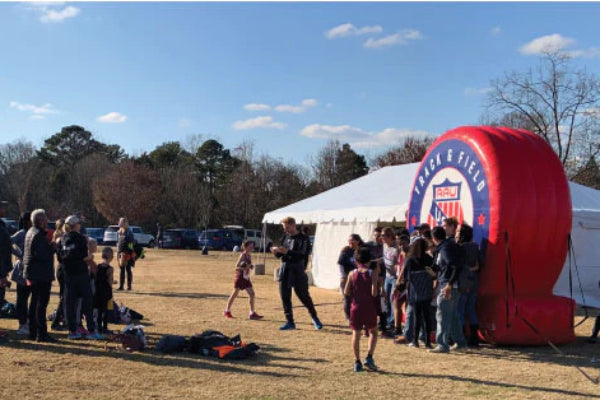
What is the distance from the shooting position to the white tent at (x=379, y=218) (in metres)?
14.1

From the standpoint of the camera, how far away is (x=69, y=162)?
6347 cm

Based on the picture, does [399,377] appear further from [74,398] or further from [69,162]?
[69,162]

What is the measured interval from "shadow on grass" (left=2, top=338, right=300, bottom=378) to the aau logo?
12.1 ft

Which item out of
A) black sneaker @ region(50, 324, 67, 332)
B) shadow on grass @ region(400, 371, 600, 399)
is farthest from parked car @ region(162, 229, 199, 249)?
shadow on grass @ region(400, 371, 600, 399)

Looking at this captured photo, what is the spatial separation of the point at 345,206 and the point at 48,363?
33.0 feet

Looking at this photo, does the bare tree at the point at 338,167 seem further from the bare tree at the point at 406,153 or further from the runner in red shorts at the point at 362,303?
the runner in red shorts at the point at 362,303

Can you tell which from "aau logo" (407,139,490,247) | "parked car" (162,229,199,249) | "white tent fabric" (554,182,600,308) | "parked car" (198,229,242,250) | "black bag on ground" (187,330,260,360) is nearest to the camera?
"black bag on ground" (187,330,260,360)

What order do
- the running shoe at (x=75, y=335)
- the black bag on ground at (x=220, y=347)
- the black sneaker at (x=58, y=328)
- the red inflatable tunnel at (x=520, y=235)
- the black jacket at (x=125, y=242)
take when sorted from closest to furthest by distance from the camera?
the black bag on ground at (x=220, y=347)
the running shoe at (x=75, y=335)
the red inflatable tunnel at (x=520, y=235)
the black sneaker at (x=58, y=328)
the black jacket at (x=125, y=242)

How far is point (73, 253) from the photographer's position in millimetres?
8328

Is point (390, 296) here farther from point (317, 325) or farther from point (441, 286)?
point (441, 286)

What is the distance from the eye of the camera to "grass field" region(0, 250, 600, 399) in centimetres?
609

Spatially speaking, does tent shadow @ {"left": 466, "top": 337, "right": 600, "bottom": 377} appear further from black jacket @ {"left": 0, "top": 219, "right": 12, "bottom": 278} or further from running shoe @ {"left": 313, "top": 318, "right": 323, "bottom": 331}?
black jacket @ {"left": 0, "top": 219, "right": 12, "bottom": 278}

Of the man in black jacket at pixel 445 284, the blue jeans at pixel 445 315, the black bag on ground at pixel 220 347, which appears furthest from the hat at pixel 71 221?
the blue jeans at pixel 445 315

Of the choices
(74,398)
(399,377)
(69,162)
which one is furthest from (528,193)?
(69,162)
